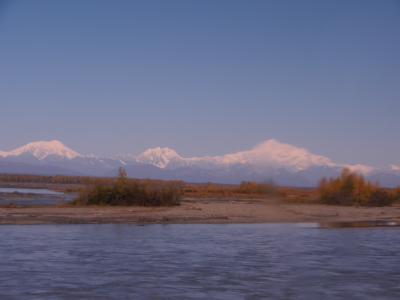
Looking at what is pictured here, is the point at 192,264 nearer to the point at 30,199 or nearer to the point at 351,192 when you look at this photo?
the point at 30,199

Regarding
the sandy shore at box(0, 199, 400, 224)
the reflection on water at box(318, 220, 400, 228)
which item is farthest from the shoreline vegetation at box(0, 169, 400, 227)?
the reflection on water at box(318, 220, 400, 228)

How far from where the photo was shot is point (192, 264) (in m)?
16.3

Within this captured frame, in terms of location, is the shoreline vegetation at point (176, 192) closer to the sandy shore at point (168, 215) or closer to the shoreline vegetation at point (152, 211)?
the shoreline vegetation at point (152, 211)

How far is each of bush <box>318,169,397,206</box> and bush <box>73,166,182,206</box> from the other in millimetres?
15850

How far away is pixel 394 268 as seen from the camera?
16.5 metres

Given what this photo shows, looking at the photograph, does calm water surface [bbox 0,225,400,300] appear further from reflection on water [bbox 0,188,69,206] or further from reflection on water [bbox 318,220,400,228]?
reflection on water [bbox 0,188,69,206]

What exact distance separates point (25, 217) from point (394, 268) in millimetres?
17635

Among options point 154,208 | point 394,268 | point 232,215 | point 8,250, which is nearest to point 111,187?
point 154,208

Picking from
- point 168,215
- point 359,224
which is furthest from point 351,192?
point 168,215

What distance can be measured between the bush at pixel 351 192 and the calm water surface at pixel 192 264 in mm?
25460

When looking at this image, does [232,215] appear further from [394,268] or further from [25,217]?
[394,268]

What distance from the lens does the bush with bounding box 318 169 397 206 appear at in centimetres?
5044

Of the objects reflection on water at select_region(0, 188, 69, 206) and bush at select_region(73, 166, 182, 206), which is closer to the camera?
bush at select_region(73, 166, 182, 206)

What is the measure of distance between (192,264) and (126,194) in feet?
73.9
